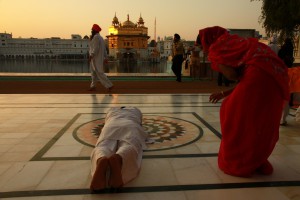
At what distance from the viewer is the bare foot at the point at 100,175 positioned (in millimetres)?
1732

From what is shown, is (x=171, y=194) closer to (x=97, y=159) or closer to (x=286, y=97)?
(x=97, y=159)

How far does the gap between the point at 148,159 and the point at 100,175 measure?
0.63 metres

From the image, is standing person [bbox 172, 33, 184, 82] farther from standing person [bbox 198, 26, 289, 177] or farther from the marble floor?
standing person [bbox 198, 26, 289, 177]

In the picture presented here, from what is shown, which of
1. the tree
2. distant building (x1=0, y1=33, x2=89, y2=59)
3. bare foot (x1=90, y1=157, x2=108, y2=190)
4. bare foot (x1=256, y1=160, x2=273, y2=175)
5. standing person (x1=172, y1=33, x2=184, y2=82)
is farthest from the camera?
distant building (x1=0, y1=33, x2=89, y2=59)

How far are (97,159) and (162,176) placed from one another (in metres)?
0.49

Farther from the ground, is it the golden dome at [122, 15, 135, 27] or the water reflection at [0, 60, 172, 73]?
the golden dome at [122, 15, 135, 27]

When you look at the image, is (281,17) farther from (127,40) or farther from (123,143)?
(127,40)

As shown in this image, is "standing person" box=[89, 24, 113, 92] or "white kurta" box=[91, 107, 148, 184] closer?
"white kurta" box=[91, 107, 148, 184]

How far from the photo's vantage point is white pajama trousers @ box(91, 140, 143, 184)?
189 cm

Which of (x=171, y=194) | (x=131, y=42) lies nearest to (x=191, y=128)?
(x=171, y=194)

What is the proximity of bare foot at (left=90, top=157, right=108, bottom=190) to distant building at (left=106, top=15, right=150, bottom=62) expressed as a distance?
4386 cm

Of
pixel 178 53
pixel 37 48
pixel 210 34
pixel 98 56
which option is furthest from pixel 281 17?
pixel 37 48

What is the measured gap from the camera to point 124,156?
1.90 meters

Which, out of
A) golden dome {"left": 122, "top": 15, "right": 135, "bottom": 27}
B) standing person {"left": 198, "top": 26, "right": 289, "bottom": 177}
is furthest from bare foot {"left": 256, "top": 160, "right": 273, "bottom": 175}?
Result: golden dome {"left": 122, "top": 15, "right": 135, "bottom": 27}
